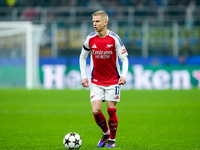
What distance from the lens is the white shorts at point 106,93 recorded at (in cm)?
628

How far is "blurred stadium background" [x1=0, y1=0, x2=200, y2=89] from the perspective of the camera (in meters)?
21.6

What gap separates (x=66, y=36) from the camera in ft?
76.8

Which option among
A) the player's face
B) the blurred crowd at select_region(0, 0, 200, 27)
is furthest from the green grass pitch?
the blurred crowd at select_region(0, 0, 200, 27)

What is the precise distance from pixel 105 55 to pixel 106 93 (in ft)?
1.79

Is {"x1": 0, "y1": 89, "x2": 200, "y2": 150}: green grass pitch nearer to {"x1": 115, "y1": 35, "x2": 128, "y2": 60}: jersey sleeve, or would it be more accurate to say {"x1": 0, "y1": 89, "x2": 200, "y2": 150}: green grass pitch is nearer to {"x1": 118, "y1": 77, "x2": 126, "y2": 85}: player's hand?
{"x1": 118, "y1": 77, "x2": 126, "y2": 85}: player's hand

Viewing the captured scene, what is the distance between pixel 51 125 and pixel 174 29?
49.6ft

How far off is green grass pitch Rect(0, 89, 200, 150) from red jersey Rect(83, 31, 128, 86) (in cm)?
98

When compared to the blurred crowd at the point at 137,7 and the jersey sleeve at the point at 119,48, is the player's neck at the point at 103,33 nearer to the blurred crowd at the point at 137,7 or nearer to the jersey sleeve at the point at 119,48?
the jersey sleeve at the point at 119,48

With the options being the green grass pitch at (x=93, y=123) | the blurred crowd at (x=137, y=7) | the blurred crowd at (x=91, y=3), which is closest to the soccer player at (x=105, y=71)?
the green grass pitch at (x=93, y=123)

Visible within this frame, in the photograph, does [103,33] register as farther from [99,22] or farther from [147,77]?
[147,77]

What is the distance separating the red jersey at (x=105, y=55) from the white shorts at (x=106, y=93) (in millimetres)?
60

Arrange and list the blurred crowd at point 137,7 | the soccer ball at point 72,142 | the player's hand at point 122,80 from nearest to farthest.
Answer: the soccer ball at point 72,142
the player's hand at point 122,80
the blurred crowd at point 137,7

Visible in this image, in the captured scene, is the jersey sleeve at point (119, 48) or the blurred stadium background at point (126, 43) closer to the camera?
the jersey sleeve at point (119, 48)

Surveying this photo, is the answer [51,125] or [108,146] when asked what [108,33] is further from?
[51,125]
